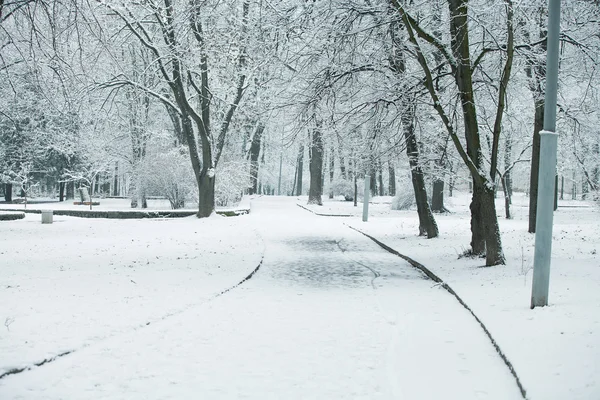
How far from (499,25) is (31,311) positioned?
34.7 feet

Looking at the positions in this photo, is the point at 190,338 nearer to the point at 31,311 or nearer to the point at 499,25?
the point at 31,311

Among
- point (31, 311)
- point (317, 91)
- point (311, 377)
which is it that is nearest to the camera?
point (311, 377)

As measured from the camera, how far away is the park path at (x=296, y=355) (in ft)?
15.6

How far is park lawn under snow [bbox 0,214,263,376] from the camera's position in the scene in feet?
20.6

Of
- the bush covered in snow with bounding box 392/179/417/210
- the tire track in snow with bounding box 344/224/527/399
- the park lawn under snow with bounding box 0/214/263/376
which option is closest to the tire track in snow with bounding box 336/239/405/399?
the tire track in snow with bounding box 344/224/527/399

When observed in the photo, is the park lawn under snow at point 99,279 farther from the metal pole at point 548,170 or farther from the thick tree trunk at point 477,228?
the thick tree trunk at point 477,228

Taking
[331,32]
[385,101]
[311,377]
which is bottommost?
[311,377]

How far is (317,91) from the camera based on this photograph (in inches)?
510

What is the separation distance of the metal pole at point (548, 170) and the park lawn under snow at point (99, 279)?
4903 mm

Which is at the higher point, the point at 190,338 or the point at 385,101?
the point at 385,101

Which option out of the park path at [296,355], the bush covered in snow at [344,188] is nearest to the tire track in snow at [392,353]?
the park path at [296,355]

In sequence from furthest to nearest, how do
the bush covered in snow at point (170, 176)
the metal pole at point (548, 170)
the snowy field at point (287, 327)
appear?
the bush covered in snow at point (170, 176) < the metal pole at point (548, 170) < the snowy field at point (287, 327)

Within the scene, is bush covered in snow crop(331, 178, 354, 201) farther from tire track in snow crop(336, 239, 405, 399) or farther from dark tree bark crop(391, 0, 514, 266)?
tire track in snow crop(336, 239, 405, 399)

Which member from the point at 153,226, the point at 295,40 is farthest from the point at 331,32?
the point at 153,226
